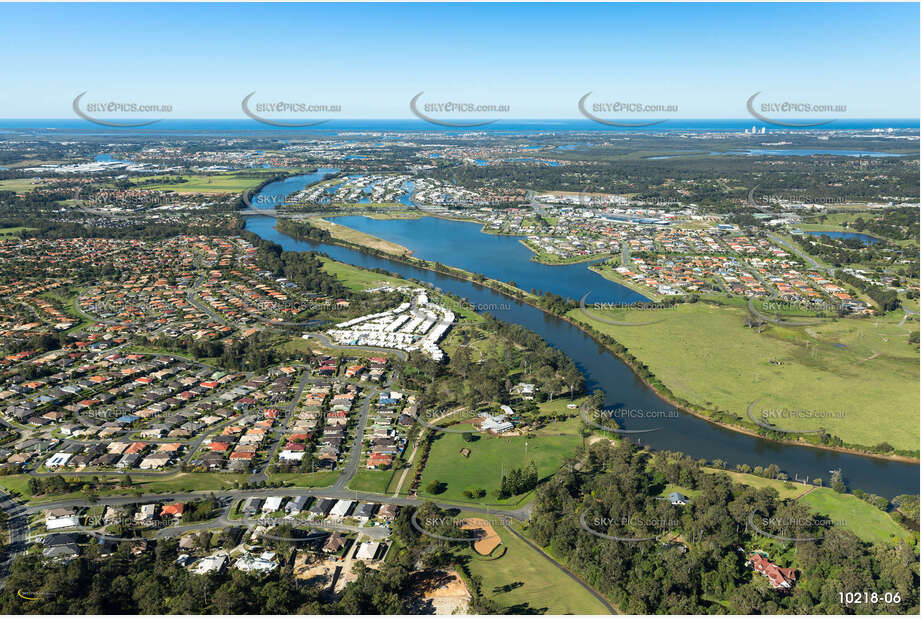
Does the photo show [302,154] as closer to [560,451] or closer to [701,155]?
[701,155]

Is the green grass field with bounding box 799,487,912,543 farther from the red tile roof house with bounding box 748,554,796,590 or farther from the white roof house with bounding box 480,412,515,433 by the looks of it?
the white roof house with bounding box 480,412,515,433

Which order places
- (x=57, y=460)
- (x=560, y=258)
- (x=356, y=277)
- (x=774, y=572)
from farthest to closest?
(x=560, y=258) < (x=356, y=277) < (x=57, y=460) < (x=774, y=572)

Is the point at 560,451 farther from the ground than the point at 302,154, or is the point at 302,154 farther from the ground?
the point at 302,154

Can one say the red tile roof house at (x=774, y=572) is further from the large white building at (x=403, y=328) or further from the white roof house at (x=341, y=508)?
the large white building at (x=403, y=328)

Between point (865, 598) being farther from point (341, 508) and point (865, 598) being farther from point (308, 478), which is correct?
point (308, 478)

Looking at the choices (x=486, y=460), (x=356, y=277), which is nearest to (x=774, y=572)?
(x=486, y=460)

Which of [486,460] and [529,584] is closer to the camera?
[529,584]

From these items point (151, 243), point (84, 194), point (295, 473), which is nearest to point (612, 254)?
point (295, 473)
